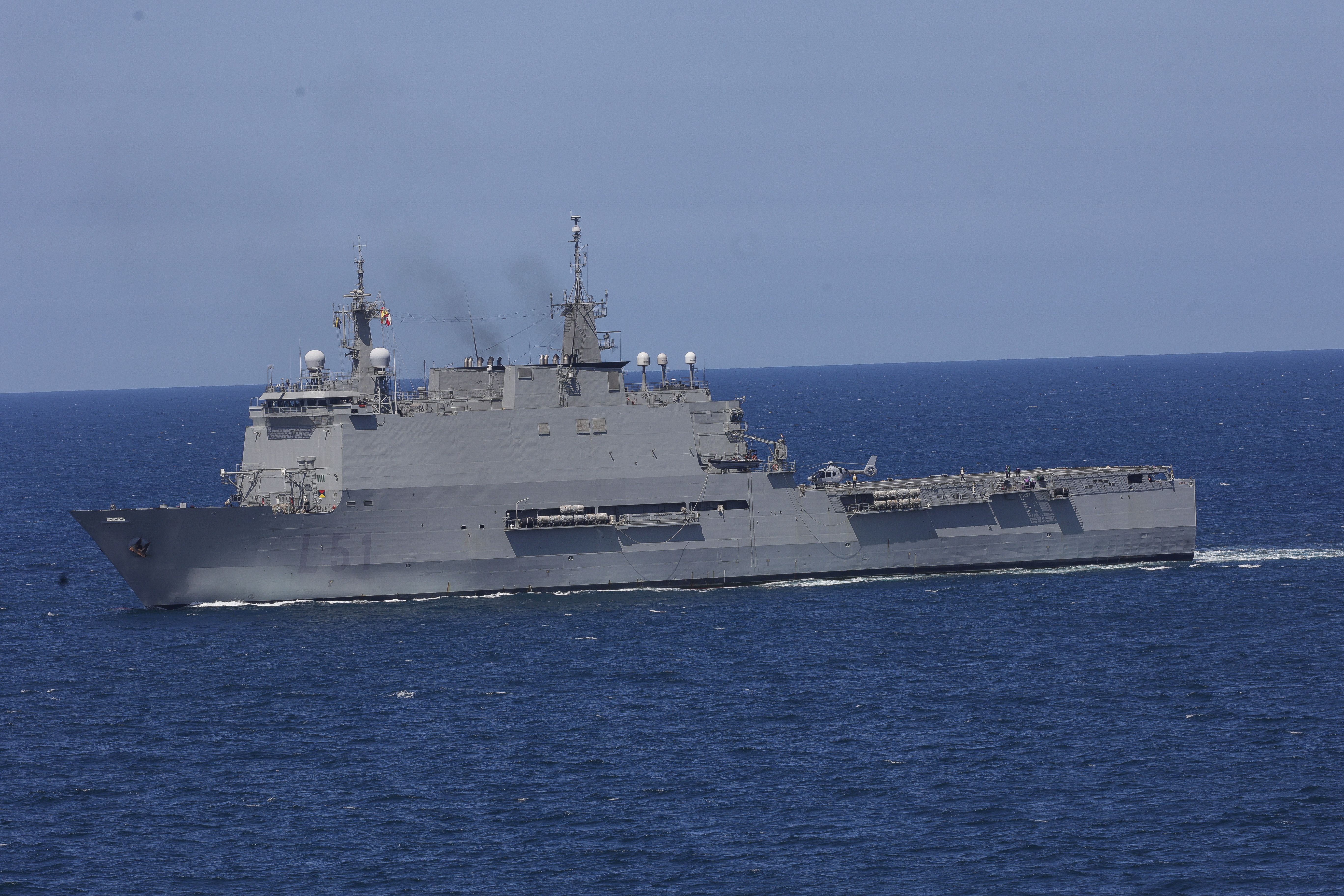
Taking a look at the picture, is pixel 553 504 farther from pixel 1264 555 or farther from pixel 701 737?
pixel 1264 555

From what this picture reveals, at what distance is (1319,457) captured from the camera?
70.2 meters

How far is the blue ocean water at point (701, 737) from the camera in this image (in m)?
21.5

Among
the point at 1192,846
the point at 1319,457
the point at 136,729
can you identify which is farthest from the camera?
the point at 1319,457

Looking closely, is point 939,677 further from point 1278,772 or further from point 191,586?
point 191,586

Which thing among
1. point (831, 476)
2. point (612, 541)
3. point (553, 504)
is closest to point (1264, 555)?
point (831, 476)

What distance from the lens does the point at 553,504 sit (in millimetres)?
37938

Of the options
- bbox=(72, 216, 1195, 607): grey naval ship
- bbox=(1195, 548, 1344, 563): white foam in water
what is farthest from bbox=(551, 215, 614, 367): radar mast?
bbox=(1195, 548, 1344, 563): white foam in water

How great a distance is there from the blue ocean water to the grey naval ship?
98cm

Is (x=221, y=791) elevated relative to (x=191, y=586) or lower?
lower

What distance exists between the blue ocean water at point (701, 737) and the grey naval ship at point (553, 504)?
3.22 feet

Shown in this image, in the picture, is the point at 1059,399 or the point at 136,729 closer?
the point at 136,729

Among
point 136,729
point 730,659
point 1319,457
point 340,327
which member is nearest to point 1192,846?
point 730,659

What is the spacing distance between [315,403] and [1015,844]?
960 inches

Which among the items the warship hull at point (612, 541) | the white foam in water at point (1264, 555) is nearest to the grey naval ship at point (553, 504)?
the warship hull at point (612, 541)
